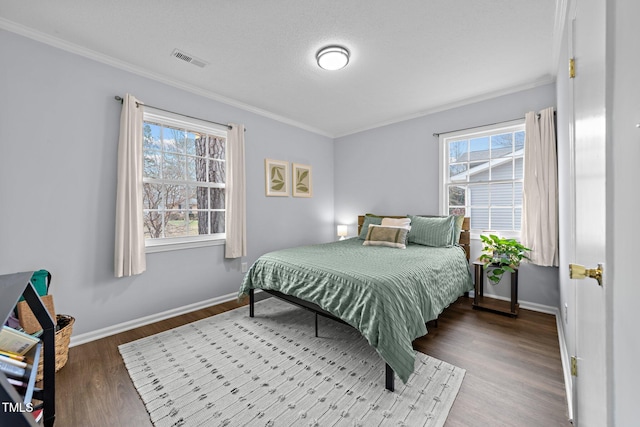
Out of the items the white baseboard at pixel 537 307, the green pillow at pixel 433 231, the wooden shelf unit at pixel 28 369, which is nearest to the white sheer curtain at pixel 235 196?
the wooden shelf unit at pixel 28 369

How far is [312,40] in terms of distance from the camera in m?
2.22

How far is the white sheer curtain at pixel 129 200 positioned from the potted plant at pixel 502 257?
358 centimetres

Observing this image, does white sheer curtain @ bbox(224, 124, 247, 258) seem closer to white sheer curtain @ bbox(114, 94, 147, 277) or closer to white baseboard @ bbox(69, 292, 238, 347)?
white baseboard @ bbox(69, 292, 238, 347)

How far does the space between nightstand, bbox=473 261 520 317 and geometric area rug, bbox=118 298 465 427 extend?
1305mm

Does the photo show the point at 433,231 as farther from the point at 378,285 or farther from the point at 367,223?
the point at 378,285

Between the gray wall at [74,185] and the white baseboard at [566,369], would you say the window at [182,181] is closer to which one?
the gray wall at [74,185]

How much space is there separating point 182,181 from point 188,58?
129cm

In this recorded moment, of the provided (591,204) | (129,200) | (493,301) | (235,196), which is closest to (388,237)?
(493,301)

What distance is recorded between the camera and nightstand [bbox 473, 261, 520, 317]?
2.74 metres

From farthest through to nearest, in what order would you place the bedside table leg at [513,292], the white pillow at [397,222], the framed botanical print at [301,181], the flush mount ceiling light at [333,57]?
1. the framed botanical print at [301,181]
2. the white pillow at [397,222]
3. the bedside table leg at [513,292]
4. the flush mount ceiling light at [333,57]

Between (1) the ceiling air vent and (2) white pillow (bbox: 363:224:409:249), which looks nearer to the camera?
(1) the ceiling air vent

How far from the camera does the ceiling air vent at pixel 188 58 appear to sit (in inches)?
94.4

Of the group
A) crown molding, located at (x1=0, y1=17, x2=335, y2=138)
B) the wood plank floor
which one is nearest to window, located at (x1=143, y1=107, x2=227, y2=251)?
crown molding, located at (x1=0, y1=17, x2=335, y2=138)

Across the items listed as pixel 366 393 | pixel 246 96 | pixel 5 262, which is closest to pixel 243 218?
pixel 246 96
